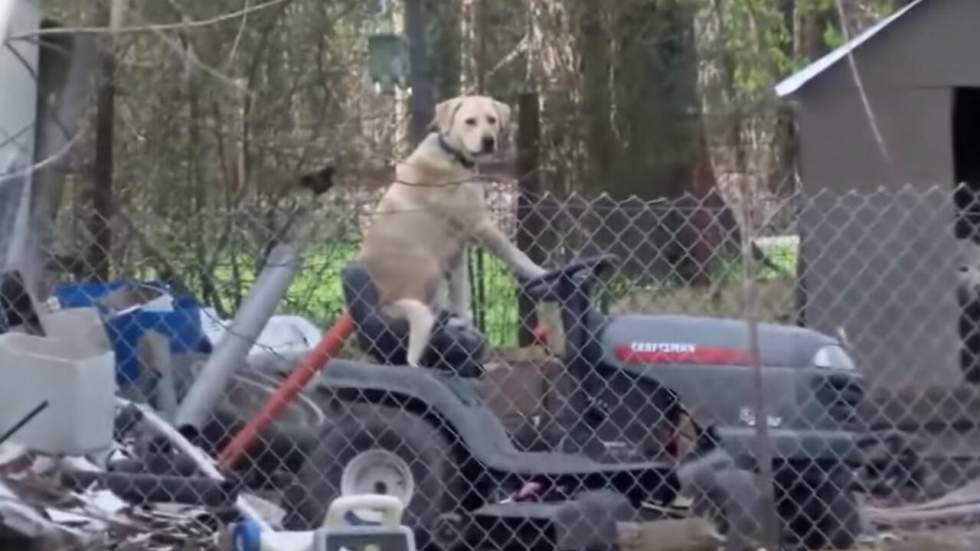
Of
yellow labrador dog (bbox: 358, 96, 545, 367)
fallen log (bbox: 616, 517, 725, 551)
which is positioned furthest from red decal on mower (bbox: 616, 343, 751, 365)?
fallen log (bbox: 616, 517, 725, 551)

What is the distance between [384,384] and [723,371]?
110 centimetres

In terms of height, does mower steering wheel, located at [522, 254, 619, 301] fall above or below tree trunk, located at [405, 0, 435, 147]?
below

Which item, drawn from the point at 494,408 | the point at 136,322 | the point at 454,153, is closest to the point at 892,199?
the point at 454,153

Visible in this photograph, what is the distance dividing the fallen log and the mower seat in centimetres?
93

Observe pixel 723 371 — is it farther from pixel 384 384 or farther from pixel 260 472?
pixel 260 472

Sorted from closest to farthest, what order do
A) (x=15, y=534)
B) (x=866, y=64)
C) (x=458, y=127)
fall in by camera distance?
(x=15, y=534)
(x=458, y=127)
(x=866, y=64)

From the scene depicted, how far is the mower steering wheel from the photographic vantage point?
624 cm

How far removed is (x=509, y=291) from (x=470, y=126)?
2.85ft

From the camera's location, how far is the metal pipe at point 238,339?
662cm

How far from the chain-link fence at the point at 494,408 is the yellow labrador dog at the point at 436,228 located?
0.06m

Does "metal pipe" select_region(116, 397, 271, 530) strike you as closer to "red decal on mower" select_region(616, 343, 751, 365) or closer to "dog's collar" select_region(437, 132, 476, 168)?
"red decal on mower" select_region(616, 343, 751, 365)

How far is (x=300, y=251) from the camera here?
23.2ft

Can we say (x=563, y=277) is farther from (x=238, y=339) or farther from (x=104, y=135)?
(x=104, y=135)

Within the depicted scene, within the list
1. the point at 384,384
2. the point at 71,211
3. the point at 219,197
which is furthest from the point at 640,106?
the point at 384,384
